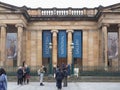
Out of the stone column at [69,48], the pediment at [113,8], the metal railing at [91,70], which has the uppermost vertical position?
the pediment at [113,8]

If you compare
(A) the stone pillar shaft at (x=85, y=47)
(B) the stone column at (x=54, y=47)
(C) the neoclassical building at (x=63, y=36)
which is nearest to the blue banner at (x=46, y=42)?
(C) the neoclassical building at (x=63, y=36)

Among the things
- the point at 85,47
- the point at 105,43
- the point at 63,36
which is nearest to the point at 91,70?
the point at 105,43

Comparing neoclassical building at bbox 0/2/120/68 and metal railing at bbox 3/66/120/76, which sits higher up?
neoclassical building at bbox 0/2/120/68

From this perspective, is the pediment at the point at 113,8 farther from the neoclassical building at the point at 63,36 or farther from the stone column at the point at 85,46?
the stone column at the point at 85,46

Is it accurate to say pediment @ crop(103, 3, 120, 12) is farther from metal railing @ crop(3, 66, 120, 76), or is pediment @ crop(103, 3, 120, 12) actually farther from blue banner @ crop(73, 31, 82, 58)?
metal railing @ crop(3, 66, 120, 76)

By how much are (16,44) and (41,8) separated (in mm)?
7514

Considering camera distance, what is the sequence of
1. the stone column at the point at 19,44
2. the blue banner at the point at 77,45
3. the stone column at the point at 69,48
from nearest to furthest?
the stone column at the point at 19,44, the blue banner at the point at 77,45, the stone column at the point at 69,48

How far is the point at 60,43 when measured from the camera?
56438 mm

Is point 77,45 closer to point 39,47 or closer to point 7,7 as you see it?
point 39,47

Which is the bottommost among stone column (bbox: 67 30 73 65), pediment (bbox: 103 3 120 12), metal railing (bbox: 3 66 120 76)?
metal railing (bbox: 3 66 120 76)

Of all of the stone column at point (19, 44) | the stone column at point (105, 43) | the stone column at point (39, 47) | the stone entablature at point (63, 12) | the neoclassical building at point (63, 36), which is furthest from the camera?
the stone column at point (39, 47)

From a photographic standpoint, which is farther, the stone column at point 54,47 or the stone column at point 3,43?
the stone column at point 54,47

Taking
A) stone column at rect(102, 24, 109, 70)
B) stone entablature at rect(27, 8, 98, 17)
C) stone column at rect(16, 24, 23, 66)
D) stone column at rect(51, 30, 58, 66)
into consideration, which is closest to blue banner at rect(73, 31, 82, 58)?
stone column at rect(51, 30, 58, 66)

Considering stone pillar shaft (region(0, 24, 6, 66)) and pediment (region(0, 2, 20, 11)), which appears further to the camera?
pediment (region(0, 2, 20, 11))
